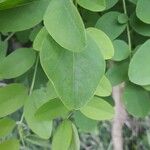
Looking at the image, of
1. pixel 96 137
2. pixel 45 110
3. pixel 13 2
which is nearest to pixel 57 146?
pixel 45 110

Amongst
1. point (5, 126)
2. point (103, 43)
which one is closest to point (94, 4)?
point (103, 43)

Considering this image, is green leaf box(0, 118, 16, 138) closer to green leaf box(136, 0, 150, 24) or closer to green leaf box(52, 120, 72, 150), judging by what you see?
green leaf box(52, 120, 72, 150)

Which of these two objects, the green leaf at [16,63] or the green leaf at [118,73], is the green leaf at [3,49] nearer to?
the green leaf at [16,63]

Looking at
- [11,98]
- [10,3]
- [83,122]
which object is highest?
[10,3]

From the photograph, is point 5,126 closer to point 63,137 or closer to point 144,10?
point 63,137

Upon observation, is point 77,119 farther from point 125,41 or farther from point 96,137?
point 96,137

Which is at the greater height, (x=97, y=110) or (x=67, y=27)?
(x=67, y=27)

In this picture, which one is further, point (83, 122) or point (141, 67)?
point (83, 122)

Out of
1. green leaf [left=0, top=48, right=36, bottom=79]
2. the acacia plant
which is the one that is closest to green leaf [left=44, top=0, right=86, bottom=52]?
the acacia plant

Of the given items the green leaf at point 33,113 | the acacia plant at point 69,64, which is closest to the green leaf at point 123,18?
the acacia plant at point 69,64
